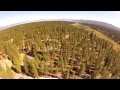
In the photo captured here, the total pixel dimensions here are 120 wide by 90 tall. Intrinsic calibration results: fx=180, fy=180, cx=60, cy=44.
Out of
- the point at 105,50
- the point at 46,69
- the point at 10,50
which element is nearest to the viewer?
the point at 46,69

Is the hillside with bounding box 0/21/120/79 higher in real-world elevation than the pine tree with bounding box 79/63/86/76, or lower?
higher

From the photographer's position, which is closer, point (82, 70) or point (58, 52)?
point (82, 70)

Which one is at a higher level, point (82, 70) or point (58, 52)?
point (58, 52)

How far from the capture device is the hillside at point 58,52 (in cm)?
599

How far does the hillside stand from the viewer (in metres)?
5.99

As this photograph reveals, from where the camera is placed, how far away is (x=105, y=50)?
6973mm

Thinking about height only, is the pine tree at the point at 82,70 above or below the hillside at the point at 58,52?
below

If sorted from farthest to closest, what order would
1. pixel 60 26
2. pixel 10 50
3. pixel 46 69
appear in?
pixel 60 26 → pixel 10 50 → pixel 46 69

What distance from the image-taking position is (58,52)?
7.12 m

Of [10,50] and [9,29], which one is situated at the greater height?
[9,29]

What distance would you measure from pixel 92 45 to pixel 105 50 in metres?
0.56
